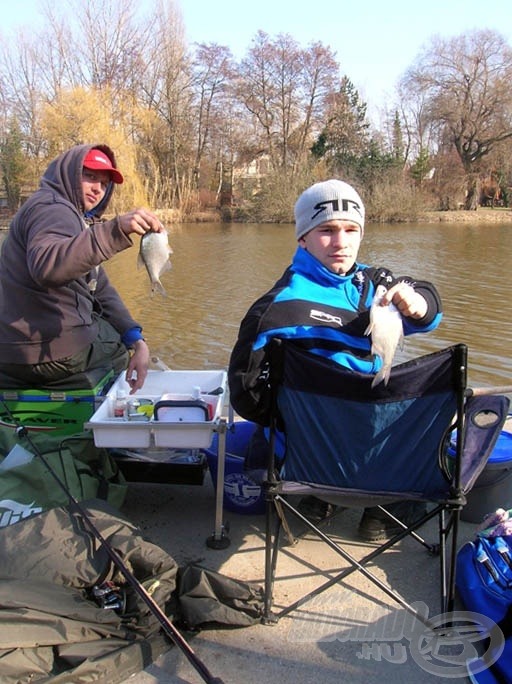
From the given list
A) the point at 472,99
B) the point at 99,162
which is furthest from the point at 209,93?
the point at 99,162

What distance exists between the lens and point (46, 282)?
243cm

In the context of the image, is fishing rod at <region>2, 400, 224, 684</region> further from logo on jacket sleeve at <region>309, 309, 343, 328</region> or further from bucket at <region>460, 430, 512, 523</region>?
bucket at <region>460, 430, 512, 523</region>

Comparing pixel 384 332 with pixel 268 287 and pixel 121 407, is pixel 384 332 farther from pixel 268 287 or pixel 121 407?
pixel 268 287

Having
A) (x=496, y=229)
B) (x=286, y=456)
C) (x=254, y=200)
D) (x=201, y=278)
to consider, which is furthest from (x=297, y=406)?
(x=254, y=200)

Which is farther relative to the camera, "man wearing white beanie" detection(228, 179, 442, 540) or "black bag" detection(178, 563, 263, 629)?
"man wearing white beanie" detection(228, 179, 442, 540)

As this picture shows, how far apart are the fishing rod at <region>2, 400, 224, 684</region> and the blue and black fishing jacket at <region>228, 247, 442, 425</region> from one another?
657mm

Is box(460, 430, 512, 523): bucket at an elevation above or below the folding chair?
below

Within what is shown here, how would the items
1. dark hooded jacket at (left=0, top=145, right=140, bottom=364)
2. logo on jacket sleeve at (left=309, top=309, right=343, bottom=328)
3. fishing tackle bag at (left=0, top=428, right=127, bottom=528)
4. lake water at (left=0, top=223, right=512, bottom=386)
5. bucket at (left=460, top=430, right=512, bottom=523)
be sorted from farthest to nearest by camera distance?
lake water at (left=0, top=223, right=512, bottom=386), bucket at (left=460, top=430, right=512, bottom=523), dark hooded jacket at (left=0, top=145, right=140, bottom=364), fishing tackle bag at (left=0, top=428, right=127, bottom=528), logo on jacket sleeve at (left=309, top=309, right=343, bottom=328)

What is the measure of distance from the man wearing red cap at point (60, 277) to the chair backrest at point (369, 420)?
3.14 feet

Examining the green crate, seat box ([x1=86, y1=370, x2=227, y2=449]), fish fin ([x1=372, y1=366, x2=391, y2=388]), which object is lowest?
the green crate

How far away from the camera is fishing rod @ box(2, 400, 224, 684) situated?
169 cm

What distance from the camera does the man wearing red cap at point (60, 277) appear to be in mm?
2391

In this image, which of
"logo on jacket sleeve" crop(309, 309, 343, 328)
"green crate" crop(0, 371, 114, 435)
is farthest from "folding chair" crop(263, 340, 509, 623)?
"green crate" crop(0, 371, 114, 435)

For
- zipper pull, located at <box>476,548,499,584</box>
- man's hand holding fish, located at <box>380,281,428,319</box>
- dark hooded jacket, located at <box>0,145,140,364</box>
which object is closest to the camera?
man's hand holding fish, located at <box>380,281,428,319</box>
